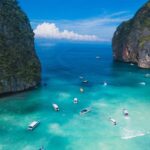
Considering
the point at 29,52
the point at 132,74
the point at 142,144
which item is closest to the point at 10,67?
the point at 29,52

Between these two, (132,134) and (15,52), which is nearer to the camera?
(132,134)

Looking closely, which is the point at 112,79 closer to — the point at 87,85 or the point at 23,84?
the point at 87,85

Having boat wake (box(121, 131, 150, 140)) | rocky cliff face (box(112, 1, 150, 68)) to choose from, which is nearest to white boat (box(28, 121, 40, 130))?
boat wake (box(121, 131, 150, 140))

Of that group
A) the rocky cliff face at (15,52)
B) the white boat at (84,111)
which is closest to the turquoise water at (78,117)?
the white boat at (84,111)

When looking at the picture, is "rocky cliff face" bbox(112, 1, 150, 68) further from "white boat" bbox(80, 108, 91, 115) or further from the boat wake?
the boat wake

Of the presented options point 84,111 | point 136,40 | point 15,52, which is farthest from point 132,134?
point 136,40

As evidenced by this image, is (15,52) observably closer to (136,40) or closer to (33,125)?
(33,125)
